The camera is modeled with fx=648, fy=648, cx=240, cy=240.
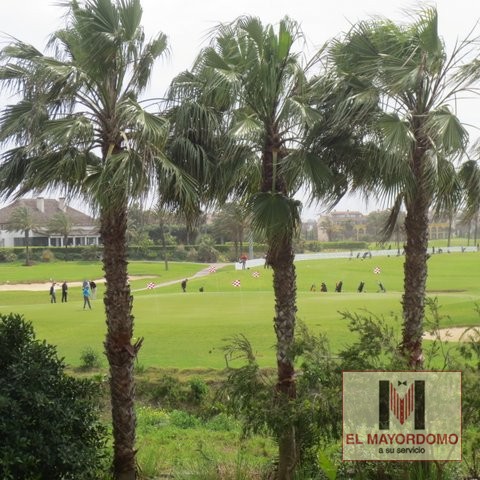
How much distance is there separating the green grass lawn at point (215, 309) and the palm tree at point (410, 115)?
1.91 meters

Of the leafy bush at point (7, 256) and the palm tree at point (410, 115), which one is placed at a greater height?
the palm tree at point (410, 115)

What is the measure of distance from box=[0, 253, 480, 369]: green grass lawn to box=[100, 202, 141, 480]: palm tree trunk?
198 cm

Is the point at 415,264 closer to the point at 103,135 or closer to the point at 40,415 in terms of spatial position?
the point at 103,135

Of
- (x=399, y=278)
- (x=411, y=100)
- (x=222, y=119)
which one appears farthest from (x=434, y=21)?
(x=399, y=278)

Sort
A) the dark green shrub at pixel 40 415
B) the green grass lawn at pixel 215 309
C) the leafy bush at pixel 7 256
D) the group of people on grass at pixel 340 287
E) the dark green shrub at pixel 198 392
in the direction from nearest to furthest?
the dark green shrub at pixel 40 415 < the dark green shrub at pixel 198 392 < the green grass lawn at pixel 215 309 < the group of people on grass at pixel 340 287 < the leafy bush at pixel 7 256

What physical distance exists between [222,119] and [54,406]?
4.86 metres

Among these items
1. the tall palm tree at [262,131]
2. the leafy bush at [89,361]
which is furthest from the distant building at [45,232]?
the tall palm tree at [262,131]

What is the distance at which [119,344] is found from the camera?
8.96m

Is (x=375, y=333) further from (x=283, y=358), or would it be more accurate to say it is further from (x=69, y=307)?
(x=69, y=307)

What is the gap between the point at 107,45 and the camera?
842 centimetres

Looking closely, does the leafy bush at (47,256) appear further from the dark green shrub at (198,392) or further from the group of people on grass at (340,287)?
the dark green shrub at (198,392)

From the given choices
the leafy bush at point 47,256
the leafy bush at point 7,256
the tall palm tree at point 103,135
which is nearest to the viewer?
the tall palm tree at point 103,135

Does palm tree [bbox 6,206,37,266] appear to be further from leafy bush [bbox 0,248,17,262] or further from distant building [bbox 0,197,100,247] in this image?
leafy bush [bbox 0,248,17,262]

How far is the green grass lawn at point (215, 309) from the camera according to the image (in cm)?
2053
